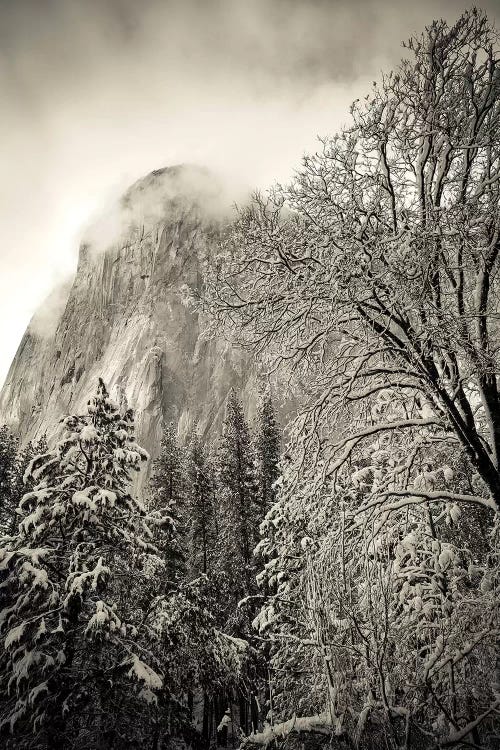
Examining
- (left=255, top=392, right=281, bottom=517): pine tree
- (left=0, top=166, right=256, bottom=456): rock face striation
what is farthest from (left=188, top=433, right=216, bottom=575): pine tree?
(left=0, top=166, right=256, bottom=456): rock face striation

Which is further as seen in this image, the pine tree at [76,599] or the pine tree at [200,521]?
the pine tree at [200,521]

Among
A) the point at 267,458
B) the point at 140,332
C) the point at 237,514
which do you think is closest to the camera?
the point at 237,514

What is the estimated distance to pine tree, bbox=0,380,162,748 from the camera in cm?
729

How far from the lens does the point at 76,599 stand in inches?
321

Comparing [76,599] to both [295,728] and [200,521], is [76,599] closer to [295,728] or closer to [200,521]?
[295,728]

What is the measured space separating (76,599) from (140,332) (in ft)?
293

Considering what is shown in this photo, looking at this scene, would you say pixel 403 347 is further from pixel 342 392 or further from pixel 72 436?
pixel 72 436

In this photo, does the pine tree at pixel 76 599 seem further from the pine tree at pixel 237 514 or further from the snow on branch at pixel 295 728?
the pine tree at pixel 237 514

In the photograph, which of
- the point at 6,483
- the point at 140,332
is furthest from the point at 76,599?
the point at 140,332

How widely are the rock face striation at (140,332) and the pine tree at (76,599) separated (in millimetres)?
65019

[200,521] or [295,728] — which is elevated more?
[200,521]

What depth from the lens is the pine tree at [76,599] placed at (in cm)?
729

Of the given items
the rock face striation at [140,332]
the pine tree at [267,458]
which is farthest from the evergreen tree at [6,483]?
the rock face striation at [140,332]

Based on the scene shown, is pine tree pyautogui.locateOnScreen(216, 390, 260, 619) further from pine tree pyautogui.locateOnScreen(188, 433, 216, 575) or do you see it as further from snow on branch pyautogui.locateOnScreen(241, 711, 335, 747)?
snow on branch pyautogui.locateOnScreen(241, 711, 335, 747)
